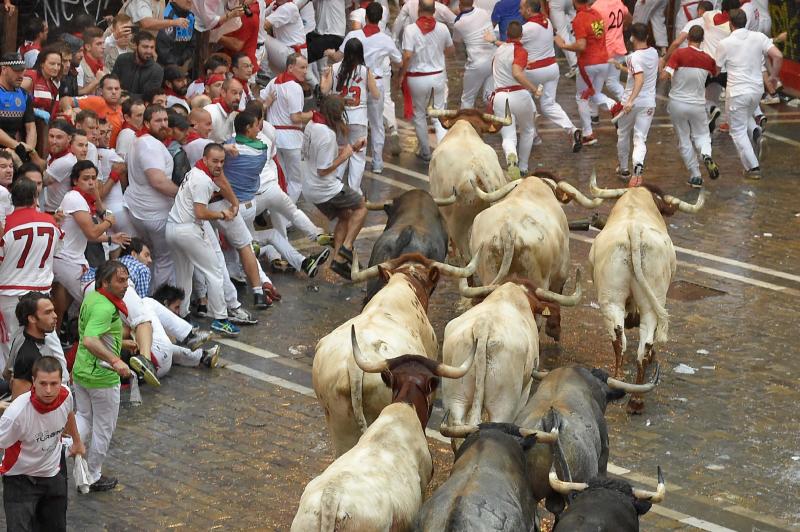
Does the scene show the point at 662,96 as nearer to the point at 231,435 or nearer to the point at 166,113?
the point at 166,113

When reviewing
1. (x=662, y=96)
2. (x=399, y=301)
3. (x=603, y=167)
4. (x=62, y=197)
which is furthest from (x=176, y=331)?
(x=662, y=96)

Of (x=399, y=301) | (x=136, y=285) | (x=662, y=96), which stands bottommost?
(x=662, y=96)

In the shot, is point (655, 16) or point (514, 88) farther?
point (655, 16)

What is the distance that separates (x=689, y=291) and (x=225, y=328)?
538cm

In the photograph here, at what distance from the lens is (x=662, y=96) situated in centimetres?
2583

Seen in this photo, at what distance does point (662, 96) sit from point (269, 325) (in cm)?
1286

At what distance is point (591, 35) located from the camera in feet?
72.1

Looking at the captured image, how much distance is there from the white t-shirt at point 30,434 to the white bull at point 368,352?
1.93 metres

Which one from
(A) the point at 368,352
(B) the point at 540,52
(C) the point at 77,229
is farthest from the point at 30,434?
(B) the point at 540,52

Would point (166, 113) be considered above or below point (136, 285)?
above

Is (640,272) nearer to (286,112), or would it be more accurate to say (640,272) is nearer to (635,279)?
(635,279)

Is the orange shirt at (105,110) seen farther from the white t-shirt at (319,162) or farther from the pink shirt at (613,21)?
the pink shirt at (613,21)

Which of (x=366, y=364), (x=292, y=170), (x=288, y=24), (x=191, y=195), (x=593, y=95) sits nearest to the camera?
(x=366, y=364)

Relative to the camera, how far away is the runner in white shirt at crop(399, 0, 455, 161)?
20.9 meters
